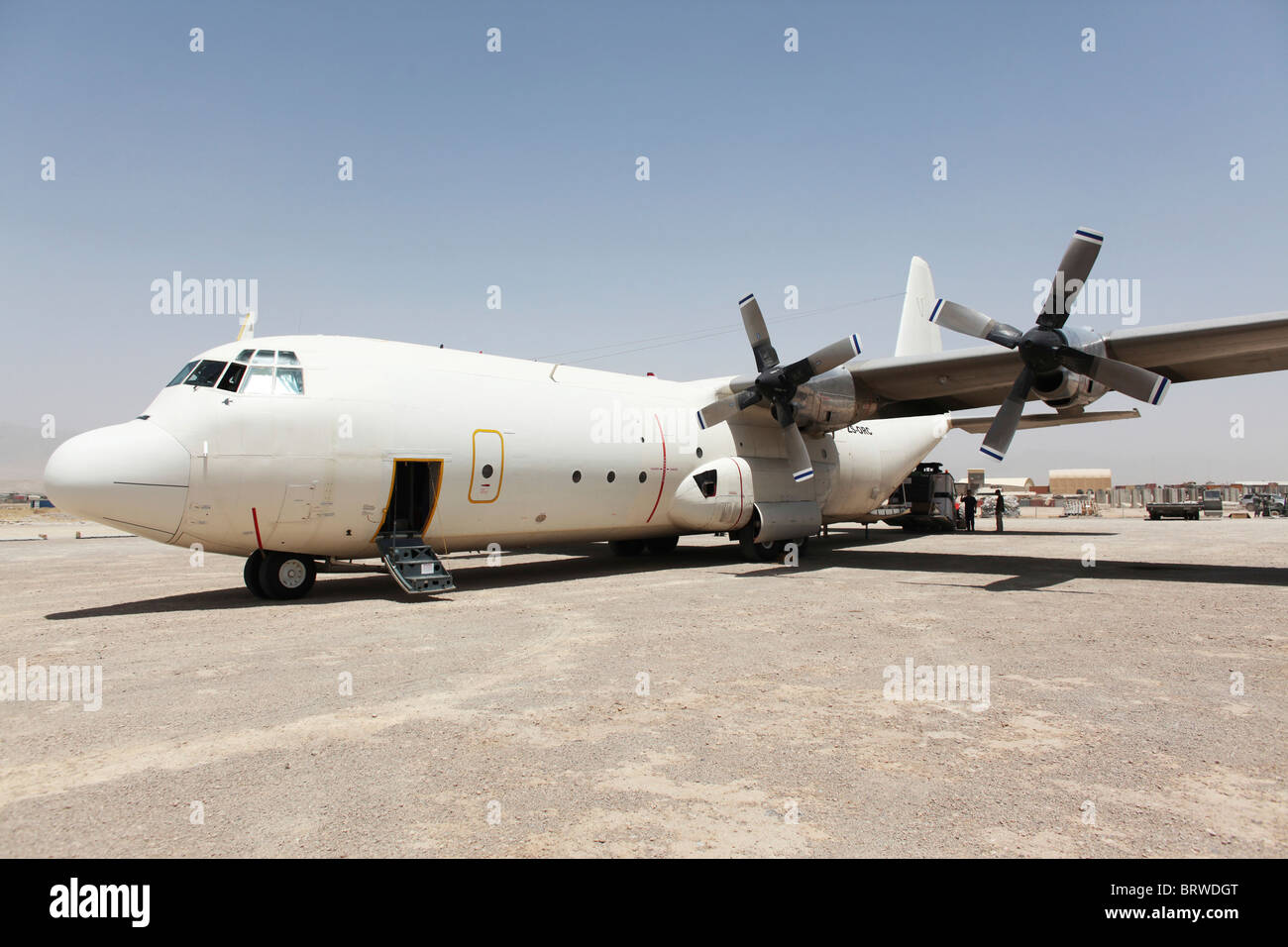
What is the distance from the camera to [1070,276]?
14281 mm

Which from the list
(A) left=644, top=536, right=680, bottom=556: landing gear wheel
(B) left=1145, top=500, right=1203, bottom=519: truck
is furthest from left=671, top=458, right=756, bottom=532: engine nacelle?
(B) left=1145, top=500, right=1203, bottom=519: truck

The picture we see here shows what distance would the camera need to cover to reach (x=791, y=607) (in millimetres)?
10984

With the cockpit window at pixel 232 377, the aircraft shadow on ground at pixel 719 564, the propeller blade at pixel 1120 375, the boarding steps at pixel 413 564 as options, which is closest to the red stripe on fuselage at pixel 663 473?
the aircraft shadow on ground at pixel 719 564

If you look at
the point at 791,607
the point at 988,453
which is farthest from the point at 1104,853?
the point at 988,453

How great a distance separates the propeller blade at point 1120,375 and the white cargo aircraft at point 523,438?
→ 0.11ft

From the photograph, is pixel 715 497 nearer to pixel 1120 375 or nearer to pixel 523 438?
pixel 523 438

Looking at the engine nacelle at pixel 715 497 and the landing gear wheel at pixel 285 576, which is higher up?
the engine nacelle at pixel 715 497

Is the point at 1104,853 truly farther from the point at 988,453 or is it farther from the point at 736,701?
the point at 988,453

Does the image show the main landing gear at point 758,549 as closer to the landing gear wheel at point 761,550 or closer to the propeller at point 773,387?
the landing gear wheel at point 761,550

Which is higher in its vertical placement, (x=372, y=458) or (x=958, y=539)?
(x=372, y=458)

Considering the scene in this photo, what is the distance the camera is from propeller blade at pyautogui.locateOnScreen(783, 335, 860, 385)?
51.8ft

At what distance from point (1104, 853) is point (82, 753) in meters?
6.02

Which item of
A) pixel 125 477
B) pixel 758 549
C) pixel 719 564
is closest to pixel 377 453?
pixel 125 477

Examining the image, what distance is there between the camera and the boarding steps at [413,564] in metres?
11.7
